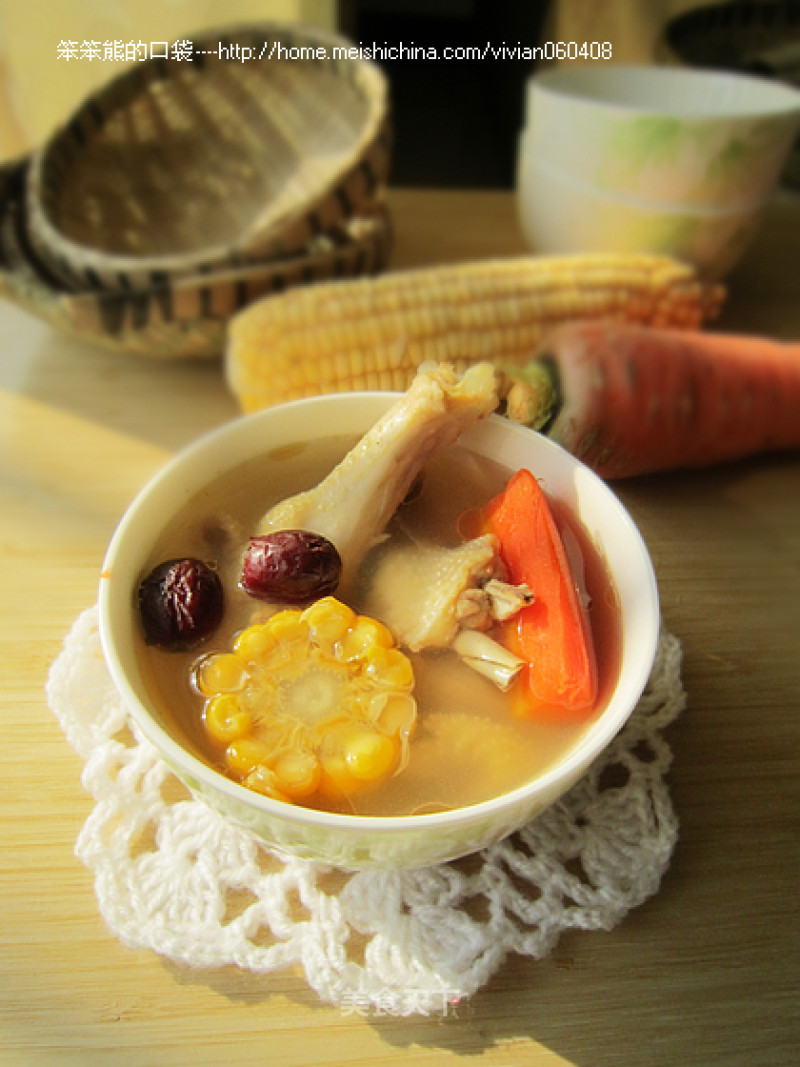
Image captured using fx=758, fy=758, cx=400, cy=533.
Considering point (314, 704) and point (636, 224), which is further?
point (636, 224)

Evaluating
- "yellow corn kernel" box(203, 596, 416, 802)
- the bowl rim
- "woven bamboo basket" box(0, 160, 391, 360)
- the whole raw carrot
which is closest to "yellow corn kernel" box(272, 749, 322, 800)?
"yellow corn kernel" box(203, 596, 416, 802)

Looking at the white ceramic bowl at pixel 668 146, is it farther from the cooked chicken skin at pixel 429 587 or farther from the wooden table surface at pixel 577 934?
the cooked chicken skin at pixel 429 587

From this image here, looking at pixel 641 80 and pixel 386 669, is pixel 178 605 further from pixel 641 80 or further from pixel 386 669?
pixel 641 80

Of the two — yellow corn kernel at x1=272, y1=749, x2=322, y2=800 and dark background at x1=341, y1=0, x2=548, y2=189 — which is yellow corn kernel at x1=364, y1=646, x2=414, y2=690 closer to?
yellow corn kernel at x1=272, y1=749, x2=322, y2=800

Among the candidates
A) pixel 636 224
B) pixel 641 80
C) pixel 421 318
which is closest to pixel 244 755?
pixel 421 318

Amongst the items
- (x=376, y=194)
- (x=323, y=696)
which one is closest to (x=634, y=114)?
(x=376, y=194)

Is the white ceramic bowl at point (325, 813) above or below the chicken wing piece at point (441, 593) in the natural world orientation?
above

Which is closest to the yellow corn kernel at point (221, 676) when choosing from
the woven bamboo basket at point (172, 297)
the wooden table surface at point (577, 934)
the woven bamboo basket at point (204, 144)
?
the wooden table surface at point (577, 934)

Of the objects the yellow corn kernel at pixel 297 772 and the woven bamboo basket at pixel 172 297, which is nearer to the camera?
the yellow corn kernel at pixel 297 772
